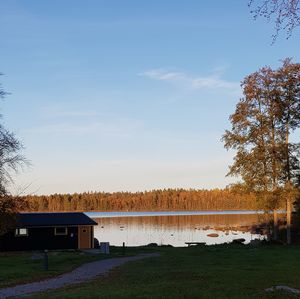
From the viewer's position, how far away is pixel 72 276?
22.7 metres

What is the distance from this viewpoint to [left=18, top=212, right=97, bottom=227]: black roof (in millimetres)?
40906

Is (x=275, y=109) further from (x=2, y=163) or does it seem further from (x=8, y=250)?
(x=8, y=250)

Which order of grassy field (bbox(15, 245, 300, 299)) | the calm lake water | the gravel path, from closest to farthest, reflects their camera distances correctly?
grassy field (bbox(15, 245, 300, 299)), the gravel path, the calm lake water

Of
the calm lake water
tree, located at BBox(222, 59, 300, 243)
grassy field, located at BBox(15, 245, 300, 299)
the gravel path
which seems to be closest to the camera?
grassy field, located at BBox(15, 245, 300, 299)

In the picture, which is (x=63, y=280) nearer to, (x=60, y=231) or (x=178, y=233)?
(x=60, y=231)

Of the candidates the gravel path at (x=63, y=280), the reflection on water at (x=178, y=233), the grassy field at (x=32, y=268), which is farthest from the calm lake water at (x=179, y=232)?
the gravel path at (x=63, y=280)

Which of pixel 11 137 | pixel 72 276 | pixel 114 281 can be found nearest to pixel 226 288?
pixel 114 281

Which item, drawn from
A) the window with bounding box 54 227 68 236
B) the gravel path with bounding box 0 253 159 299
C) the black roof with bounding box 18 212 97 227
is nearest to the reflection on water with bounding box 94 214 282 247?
the black roof with bounding box 18 212 97 227

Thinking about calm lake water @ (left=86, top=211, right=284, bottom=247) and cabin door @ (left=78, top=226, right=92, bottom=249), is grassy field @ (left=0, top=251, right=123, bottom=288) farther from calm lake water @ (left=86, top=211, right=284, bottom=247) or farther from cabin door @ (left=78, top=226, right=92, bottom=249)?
calm lake water @ (left=86, top=211, right=284, bottom=247)

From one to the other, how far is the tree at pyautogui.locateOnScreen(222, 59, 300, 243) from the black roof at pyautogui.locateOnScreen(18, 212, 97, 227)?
12753 millimetres

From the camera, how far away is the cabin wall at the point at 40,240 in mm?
40156

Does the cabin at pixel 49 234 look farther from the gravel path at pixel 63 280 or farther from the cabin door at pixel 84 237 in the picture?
the gravel path at pixel 63 280

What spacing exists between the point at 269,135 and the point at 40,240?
65.3 feet

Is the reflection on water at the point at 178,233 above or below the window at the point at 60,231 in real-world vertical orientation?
below
